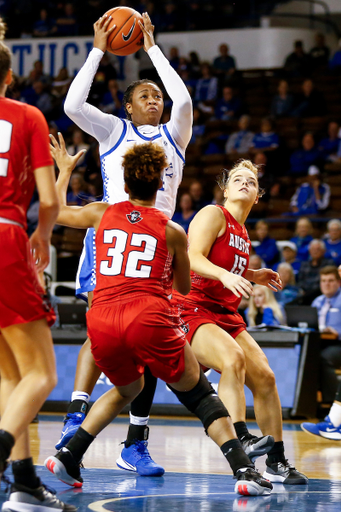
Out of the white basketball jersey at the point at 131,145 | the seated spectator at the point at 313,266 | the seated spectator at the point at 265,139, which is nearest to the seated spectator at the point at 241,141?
the seated spectator at the point at 265,139

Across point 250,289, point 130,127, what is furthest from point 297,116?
point 250,289

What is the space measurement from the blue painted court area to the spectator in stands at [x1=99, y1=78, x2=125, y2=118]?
1137 centimetres

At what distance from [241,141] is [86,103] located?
959 cm

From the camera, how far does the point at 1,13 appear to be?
17.9 meters

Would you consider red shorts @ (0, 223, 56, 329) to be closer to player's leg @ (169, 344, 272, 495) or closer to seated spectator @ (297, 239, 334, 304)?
player's leg @ (169, 344, 272, 495)

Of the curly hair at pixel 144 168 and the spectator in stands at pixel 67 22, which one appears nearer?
the curly hair at pixel 144 168

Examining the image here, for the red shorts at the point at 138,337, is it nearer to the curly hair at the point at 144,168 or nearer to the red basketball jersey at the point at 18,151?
the curly hair at the point at 144,168

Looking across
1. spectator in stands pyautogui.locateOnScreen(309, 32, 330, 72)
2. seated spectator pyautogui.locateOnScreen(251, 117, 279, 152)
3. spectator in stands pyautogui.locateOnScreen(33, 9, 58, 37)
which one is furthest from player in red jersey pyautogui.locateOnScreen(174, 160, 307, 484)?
spectator in stands pyautogui.locateOnScreen(33, 9, 58, 37)

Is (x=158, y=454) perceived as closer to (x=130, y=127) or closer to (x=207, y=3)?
(x=130, y=127)

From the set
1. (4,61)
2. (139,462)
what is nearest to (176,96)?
(4,61)

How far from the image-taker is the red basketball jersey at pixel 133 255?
363 cm

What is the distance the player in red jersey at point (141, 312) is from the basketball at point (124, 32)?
145cm

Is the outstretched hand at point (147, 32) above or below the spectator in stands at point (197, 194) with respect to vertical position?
above

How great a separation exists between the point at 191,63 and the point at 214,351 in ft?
41.9
